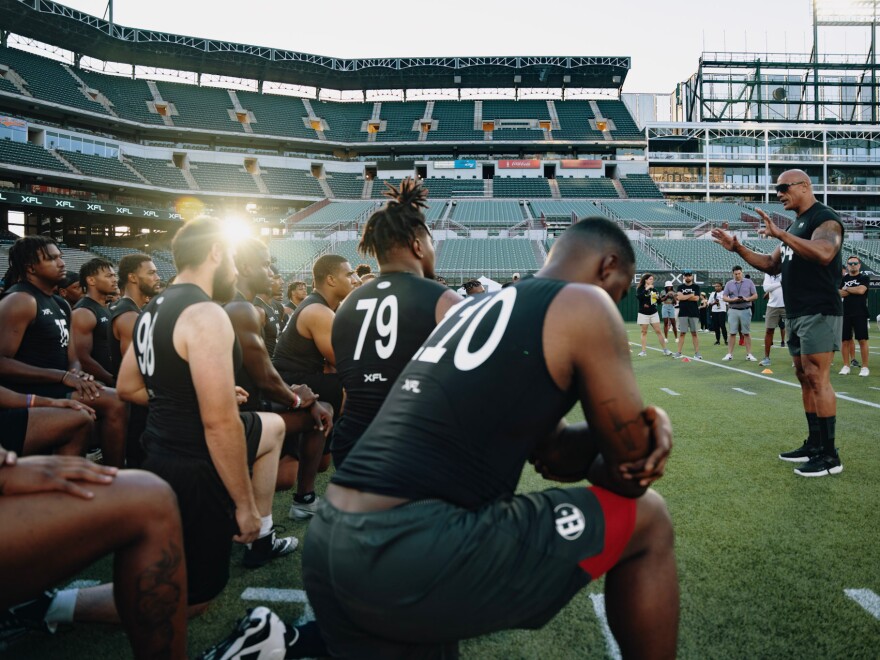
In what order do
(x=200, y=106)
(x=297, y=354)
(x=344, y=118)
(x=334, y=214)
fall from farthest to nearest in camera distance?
(x=344, y=118), (x=200, y=106), (x=334, y=214), (x=297, y=354)

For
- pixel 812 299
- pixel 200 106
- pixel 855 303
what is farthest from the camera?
pixel 200 106

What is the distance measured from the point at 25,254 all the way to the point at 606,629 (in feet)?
14.9

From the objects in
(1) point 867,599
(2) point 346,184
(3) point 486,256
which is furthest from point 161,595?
(2) point 346,184

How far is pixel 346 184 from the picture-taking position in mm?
45188

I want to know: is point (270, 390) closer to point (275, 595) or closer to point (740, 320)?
point (275, 595)

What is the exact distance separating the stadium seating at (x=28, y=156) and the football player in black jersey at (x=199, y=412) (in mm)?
35632

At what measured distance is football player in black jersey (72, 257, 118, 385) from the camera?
4.85 meters

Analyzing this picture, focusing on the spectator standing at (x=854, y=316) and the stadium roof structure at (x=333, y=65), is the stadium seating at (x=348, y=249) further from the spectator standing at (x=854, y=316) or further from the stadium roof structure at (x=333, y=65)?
the spectator standing at (x=854, y=316)

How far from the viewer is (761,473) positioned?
4340 millimetres

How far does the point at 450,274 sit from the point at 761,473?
79.4 ft

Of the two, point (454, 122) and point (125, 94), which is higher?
point (125, 94)

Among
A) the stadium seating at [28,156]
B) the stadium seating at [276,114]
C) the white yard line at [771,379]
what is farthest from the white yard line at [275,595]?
the stadium seating at [276,114]

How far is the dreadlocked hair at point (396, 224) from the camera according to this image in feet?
9.05

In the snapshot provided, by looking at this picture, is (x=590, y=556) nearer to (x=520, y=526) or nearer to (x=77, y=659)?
(x=520, y=526)
